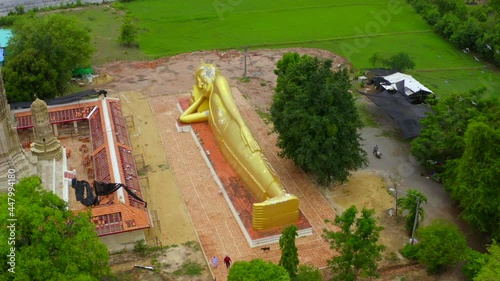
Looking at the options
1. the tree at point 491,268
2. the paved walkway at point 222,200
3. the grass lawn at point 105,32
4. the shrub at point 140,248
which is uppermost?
the tree at point 491,268

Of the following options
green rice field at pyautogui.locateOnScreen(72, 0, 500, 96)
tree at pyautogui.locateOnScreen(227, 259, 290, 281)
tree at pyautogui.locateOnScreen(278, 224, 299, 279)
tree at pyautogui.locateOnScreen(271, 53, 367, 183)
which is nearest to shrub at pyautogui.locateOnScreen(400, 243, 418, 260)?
tree at pyautogui.locateOnScreen(271, 53, 367, 183)

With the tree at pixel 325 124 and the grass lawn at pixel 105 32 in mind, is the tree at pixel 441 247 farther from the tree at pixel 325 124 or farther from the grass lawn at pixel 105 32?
the grass lawn at pixel 105 32

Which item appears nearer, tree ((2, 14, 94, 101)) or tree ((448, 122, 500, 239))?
tree ((448, 122, 500, 239))

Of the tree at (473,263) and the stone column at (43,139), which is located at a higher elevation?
the stone column at (43,139)

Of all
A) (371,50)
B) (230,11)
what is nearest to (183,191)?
(371,50)

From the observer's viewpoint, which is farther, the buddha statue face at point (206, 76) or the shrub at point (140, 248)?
the buddha statue face at point (206, 76)

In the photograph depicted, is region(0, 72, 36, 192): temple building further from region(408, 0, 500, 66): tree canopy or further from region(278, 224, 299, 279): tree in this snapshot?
region(408, 0, 500, 66): tree canopy

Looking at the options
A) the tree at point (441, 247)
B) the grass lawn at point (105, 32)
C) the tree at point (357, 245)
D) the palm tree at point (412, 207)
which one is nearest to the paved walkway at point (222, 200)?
the tree at point (357, 245)

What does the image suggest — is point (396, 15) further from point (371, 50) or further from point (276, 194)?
point (276, 194)
